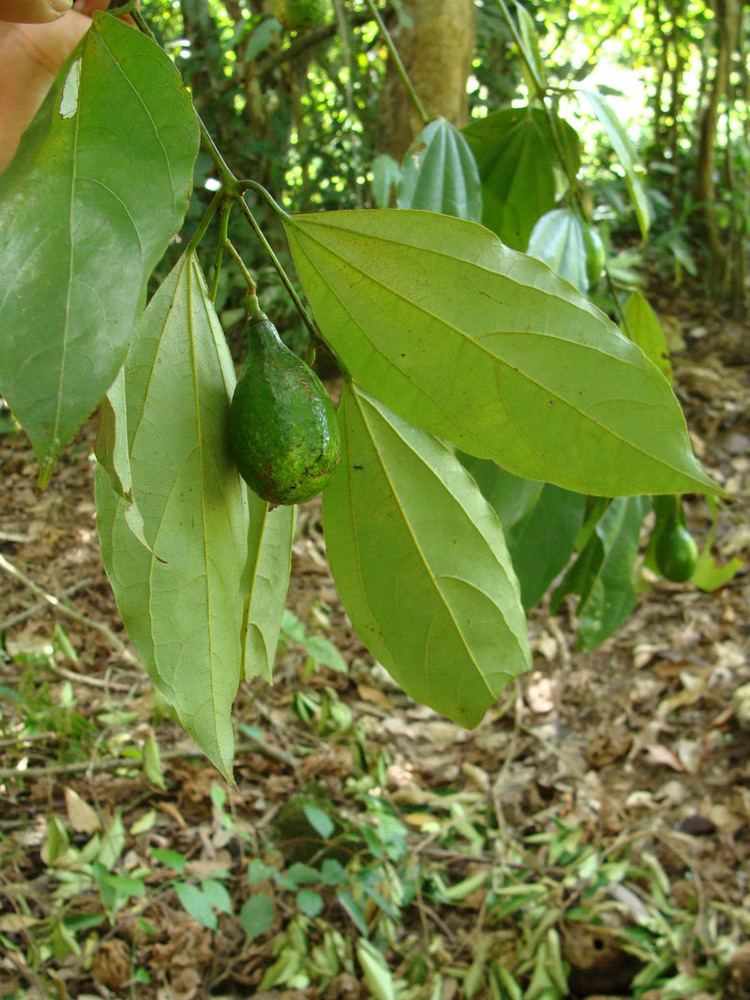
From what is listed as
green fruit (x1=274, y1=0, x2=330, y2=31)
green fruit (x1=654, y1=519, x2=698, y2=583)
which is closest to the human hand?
green fruit (x1=274, y1=0, x2=330, y2=31)

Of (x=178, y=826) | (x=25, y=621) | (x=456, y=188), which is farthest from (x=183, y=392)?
(x=25, y=621)

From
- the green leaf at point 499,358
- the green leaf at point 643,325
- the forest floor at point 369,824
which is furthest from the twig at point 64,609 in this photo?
the green leaf at point 499,358

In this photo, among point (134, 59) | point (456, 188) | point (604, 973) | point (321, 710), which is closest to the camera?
point (134, 59)

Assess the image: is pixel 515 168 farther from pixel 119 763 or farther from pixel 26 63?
pixel 119 763

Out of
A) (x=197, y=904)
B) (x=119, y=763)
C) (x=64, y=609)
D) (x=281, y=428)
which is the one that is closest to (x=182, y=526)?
(x=281, y=428)

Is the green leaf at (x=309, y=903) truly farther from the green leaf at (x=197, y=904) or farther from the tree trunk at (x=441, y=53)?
the tree trunk at (x=441, y=53)

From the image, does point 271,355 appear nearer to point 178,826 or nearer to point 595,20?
point 178,826

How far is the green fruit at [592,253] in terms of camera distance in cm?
101

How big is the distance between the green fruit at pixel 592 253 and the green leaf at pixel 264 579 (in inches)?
20.7

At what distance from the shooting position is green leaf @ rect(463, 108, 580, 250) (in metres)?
1.04

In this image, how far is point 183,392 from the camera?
555mm

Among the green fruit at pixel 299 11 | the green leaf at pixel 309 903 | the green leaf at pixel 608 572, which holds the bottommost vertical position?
the green leaf at pixel 309 903

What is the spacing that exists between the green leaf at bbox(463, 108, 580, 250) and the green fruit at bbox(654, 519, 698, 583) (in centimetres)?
37

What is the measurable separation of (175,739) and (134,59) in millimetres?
1766
